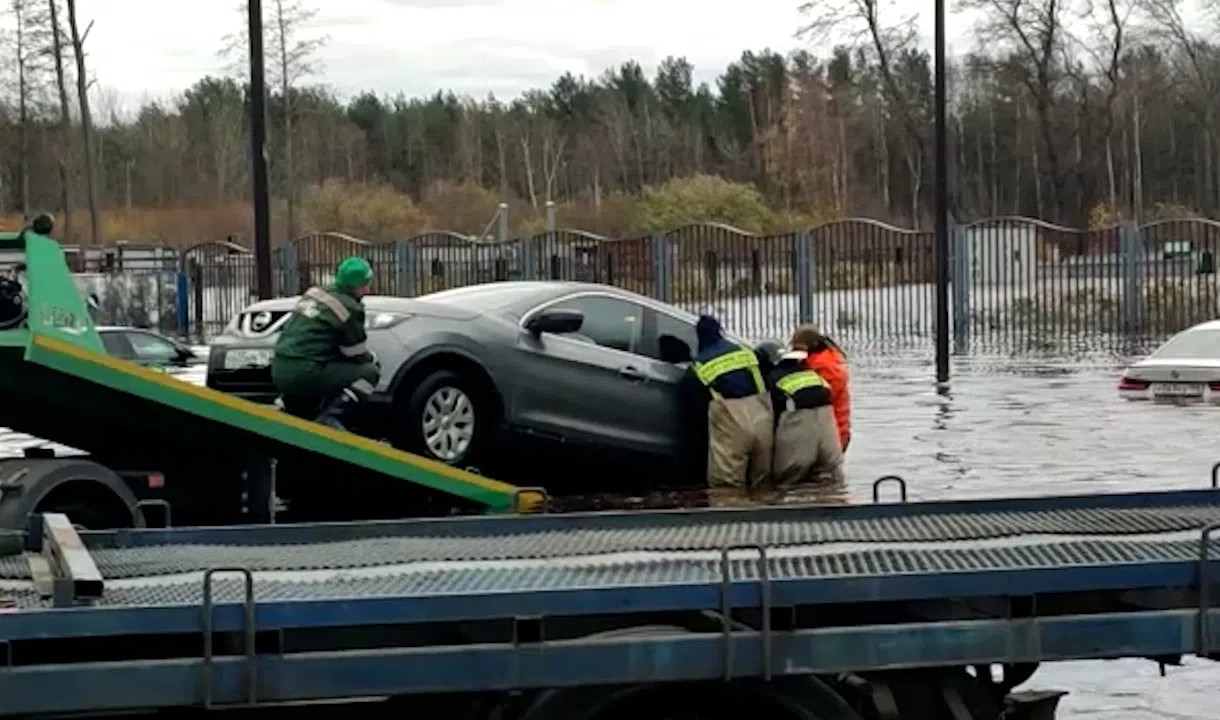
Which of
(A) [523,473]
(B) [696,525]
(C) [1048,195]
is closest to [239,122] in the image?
(C) [1048,195]

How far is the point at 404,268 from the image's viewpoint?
124 ft

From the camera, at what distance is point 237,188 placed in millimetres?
95562

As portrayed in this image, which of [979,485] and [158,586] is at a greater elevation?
[158,586]

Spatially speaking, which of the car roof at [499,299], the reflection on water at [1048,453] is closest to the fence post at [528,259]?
the reflection on water at [1048,453]

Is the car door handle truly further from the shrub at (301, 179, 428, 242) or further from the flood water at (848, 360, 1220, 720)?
the shrub at (301, 179, 428, 242)

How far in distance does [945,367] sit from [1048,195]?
68063 millimetres

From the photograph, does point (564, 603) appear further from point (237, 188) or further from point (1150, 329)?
point (237, 188)

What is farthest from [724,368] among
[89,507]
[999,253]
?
[999,253]

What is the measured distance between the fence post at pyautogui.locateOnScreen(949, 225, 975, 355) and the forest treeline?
20.8 meters

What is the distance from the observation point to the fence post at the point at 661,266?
36344 mm

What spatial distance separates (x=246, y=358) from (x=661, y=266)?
74.9 ft

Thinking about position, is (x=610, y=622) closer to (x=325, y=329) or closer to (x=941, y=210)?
(x=325, y=329)

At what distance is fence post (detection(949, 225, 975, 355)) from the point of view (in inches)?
1373

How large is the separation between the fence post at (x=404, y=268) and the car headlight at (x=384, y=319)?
24.5m
